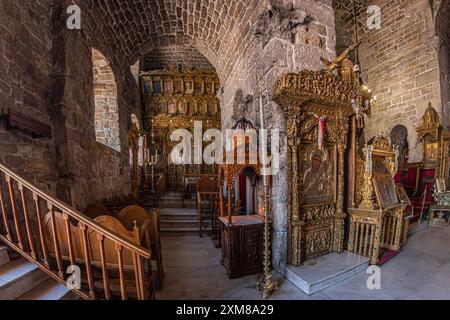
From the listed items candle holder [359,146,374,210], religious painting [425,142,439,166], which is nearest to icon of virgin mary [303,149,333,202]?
candle holder [359,146,374,210]

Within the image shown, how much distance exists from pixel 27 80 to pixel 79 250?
267cm

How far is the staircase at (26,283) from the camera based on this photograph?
6.25 ft

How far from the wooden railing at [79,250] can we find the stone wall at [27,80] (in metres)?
0.71

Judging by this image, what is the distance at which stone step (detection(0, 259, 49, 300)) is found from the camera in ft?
6.15

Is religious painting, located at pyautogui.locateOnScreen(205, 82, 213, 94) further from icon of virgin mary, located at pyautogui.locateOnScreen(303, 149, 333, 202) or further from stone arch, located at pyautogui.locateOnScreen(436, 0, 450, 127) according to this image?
stone arch, located at pyautogui.locateOnScreen(436, 0, 450, 127)

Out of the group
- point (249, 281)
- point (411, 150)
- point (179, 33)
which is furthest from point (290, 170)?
point (411, 150)

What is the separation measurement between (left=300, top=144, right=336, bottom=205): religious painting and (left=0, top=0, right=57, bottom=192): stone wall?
162 inches

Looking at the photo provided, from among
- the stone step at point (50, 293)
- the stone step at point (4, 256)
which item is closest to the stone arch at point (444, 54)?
the stone step at point (50, 293)

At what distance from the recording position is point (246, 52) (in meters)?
4.49

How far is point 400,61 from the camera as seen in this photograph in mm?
7926

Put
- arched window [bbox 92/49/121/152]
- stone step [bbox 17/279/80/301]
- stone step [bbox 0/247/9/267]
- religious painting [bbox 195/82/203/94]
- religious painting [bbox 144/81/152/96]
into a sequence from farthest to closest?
religious painting [bbox 195/82/203/94], religious painting [bbox 144/81/152/96], arched window [bbox 92/49/121/152], stone step [bbox 0/247/9/267], stone step [bbox 17/279/80/301]

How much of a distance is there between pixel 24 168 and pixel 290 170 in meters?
3.87

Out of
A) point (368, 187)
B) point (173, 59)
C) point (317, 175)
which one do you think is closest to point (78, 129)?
point (317, 175)

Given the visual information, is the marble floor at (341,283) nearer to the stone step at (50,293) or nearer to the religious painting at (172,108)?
the stone step at (50,293)
